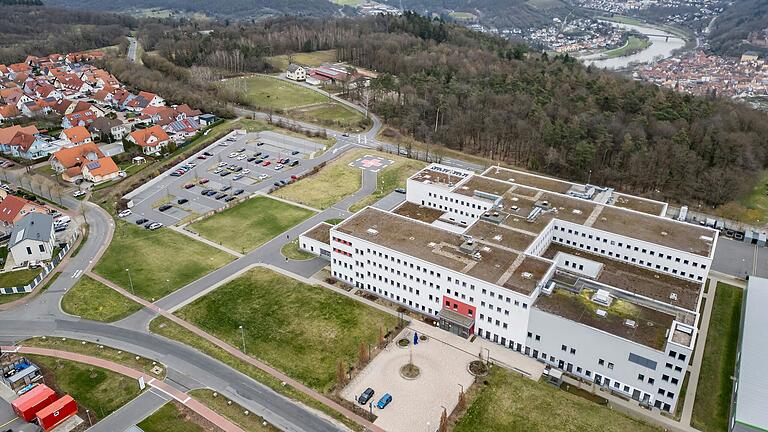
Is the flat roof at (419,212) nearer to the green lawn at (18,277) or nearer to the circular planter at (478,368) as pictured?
the circular planter at (478,368)

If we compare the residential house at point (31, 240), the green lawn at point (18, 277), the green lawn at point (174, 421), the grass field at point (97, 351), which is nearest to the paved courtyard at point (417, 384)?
the green lawn at point (174, 421)

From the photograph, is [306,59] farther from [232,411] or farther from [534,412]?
[534,412]

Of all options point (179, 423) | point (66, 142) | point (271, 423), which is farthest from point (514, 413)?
point (66, 142)

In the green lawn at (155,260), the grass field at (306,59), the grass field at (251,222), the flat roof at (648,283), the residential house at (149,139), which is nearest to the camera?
the flat roof at (648,283)

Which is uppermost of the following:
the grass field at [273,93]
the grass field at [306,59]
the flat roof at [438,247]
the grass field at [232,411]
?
the grass field at [306,59]

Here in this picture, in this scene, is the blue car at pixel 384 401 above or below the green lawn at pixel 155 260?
above

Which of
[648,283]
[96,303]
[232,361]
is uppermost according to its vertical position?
[648,283]

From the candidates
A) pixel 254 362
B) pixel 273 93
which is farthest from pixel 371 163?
pixel 273 93

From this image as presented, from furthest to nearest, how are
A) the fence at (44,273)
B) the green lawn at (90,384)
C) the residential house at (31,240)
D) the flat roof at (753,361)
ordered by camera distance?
the residential house at (31,240)
the fence at (44,273)
the green lawn at (90,384)
the flat roof at (753,361)
